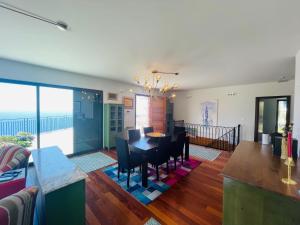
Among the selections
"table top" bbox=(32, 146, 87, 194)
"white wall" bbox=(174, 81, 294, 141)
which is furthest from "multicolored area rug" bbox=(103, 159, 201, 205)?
"white wall" bbox=(174, 81, 294, 141)

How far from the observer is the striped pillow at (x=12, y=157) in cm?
171

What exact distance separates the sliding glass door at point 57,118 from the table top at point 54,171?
2.28 meters

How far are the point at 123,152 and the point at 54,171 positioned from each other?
1312 millimetres

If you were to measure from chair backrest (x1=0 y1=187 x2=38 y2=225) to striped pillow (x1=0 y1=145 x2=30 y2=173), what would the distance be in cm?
126

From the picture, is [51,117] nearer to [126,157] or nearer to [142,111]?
[126,157]

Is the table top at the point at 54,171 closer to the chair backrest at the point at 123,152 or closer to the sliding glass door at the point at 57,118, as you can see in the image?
the chair backrest at the point at 123,152

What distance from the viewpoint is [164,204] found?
213 cm

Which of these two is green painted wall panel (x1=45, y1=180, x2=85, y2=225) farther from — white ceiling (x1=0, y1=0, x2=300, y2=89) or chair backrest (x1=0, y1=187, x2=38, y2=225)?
white ceiling (x1=0, y1=0, x2=300, y2=89)

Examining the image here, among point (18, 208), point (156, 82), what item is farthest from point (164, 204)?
point (156, 82)

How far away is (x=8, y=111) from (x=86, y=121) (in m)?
1.89

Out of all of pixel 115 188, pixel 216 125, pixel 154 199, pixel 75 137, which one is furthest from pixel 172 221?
pixel 216 125

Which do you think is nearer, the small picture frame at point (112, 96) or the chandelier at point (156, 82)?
the chandelier at point (156, 82)

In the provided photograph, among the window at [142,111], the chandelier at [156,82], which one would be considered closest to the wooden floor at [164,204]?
the chandelier at [156,82]

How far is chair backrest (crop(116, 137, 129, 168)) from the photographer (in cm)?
→ 255
